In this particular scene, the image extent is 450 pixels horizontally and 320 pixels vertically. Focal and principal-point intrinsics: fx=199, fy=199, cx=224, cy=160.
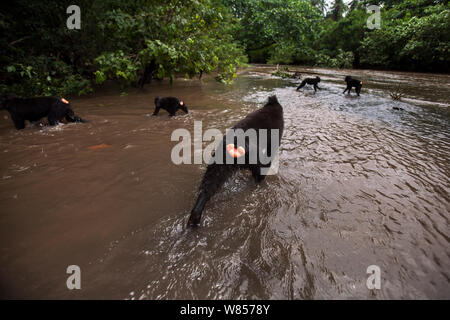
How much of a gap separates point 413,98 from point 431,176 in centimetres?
898

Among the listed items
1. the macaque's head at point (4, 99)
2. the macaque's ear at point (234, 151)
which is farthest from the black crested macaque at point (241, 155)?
the macaque's head at point (4, 99)

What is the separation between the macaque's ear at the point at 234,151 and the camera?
2506mm

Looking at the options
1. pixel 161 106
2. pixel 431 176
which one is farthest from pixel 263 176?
pixel 161 106

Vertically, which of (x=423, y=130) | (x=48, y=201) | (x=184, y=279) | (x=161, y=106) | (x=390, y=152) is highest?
(x=161, y=106)

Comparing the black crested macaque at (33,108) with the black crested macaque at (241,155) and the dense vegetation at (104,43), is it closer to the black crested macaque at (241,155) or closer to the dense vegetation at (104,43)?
the dense vegetation at (104,43)

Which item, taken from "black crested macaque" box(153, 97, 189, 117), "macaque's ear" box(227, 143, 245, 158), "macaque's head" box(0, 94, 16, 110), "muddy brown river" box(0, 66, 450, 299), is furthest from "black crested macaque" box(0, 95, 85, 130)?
"macaque's ear" box(227, 143, 245, 158)

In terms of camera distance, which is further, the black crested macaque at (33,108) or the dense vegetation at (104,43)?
the dense vegetation at (104,43)

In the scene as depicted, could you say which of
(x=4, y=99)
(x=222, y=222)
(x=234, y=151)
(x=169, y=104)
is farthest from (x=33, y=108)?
(x=222, y=222)

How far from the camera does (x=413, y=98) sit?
9586 millimetres

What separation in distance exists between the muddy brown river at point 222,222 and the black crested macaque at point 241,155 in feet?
0.82

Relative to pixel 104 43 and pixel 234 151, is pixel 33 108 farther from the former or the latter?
pixel 104 43

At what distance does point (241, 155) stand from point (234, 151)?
0.14 meters

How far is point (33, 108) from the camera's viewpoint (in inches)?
194
